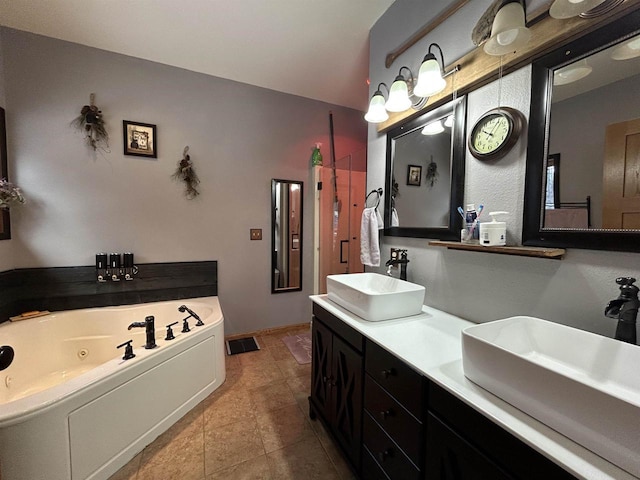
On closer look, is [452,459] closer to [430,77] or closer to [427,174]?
[427,174]

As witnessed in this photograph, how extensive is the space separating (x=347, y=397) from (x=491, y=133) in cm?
146

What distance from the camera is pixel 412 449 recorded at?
898 millimetres

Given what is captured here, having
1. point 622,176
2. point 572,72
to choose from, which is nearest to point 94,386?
point 622,176

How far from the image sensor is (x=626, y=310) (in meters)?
0.72

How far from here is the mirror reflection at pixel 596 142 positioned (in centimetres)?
78

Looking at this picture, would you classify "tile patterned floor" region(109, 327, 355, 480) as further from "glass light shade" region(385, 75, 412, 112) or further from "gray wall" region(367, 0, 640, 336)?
"glass light shade" region(385, 75, 412, 112)

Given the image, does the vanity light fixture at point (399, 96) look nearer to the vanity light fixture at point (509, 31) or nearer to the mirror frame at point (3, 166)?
the vanity light fixture at point (509, 31)

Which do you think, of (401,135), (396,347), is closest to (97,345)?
(396,347)

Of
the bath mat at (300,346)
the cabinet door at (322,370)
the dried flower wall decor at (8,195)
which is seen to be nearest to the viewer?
the cabinet door at (322,370)

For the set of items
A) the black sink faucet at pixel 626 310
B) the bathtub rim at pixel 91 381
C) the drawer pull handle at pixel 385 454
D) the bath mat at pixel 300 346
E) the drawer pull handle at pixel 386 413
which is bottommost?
the bath mat at pixel 300 346

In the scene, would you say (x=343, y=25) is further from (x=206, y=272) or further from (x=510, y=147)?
(x=206, y=272)

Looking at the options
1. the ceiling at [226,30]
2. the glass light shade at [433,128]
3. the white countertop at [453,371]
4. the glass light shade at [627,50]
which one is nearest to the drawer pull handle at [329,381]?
the white countertop at [453,371]

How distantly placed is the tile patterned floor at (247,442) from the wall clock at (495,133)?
1.80 meters

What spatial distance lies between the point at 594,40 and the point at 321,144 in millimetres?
2542
